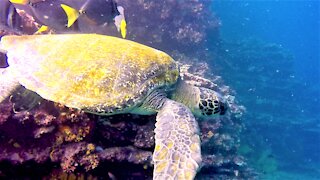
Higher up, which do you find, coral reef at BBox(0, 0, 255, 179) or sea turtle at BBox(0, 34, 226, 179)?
sea turtle at BBox(0, 34, 226, 179)

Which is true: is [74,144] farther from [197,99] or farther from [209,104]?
[209,104]

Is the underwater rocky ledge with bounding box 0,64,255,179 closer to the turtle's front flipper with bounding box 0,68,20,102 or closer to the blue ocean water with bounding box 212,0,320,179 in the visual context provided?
the turtle's front flipper with bounding box 0,68,20,102

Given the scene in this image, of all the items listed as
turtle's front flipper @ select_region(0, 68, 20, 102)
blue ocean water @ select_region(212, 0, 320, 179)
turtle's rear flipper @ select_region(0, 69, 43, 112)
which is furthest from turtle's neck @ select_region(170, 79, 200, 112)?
blue ocean water @ select_region(212, 0, 320, 179)

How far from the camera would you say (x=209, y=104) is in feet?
12.3

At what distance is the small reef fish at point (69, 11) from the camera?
3357 millimetres

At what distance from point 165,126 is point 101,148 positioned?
2.87 ft

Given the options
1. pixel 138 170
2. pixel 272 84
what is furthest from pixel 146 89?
pixel 272 84

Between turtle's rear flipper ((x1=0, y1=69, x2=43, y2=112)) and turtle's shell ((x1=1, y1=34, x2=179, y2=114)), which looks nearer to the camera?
turtle's shell ((x1=1, y1=34, x2=179, y2=114))

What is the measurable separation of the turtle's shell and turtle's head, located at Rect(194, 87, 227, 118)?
0.64 metres

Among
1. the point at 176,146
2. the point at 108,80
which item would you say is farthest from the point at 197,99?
the point at 108,80

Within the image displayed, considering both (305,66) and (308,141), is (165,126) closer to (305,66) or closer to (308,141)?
(308,141)

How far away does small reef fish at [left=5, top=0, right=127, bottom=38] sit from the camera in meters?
3.36

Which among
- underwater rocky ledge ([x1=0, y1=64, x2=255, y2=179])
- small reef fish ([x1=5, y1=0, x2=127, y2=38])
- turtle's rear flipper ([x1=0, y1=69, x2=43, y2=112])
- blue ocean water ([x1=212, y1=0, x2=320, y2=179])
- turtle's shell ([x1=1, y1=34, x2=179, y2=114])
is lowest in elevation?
underwater rocky ledge ([x1=0, y1=64, x2=255, y2=179])

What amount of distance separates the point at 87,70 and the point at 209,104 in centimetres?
172
